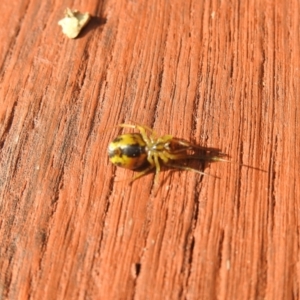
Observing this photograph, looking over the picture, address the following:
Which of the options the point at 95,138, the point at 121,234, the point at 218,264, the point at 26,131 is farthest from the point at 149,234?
the point at 26,131

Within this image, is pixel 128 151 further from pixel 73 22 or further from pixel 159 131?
pixel 73 22

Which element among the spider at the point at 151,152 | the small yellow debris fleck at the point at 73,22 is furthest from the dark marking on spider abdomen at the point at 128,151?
the small yellow debris fleck at the point at 73,22

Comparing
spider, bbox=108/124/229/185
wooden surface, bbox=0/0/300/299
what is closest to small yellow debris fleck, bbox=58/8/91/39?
wooden surface, bbox=0/0/300/299

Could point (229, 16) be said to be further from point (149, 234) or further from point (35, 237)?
point (35, 237)

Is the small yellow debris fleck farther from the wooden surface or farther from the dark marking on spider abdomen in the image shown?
the dark marking on spider abdomen

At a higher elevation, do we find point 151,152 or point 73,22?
point 73,22

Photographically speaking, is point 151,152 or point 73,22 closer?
point 151,152

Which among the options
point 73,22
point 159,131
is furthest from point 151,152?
point 73,22
